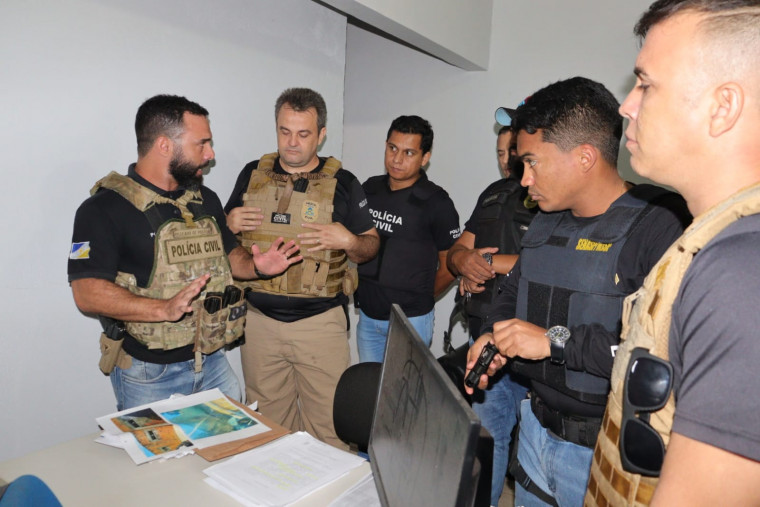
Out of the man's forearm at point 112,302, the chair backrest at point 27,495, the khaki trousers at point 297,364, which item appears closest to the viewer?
the chair backrest at point 27,495

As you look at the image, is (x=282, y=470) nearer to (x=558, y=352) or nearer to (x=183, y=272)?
(x=558, y=352)

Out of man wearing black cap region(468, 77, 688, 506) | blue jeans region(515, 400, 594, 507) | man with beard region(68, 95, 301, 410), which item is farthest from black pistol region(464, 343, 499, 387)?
man with beard region(68, 95, 301, 410)

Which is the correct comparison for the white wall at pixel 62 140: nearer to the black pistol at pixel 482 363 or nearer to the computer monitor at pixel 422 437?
the computer monitor at pixel 422 437

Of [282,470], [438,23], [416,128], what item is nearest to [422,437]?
[282,470]

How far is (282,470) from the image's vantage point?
1.48 metres

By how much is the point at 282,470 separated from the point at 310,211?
4.40ft

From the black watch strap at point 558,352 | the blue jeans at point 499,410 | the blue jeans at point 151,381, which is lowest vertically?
the blue jeans at point 499,410

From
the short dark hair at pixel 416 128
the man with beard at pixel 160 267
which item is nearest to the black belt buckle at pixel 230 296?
the man with beard at pixel 160 267

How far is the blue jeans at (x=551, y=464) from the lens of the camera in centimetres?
143

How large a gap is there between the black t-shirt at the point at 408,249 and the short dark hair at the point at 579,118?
1601 millimetres

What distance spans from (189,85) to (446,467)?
237cm

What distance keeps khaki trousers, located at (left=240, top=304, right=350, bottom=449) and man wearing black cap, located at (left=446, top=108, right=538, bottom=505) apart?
2.28ft

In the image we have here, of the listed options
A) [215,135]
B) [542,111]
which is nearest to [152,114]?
[215,135]

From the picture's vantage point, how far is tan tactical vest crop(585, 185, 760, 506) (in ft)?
2.48
